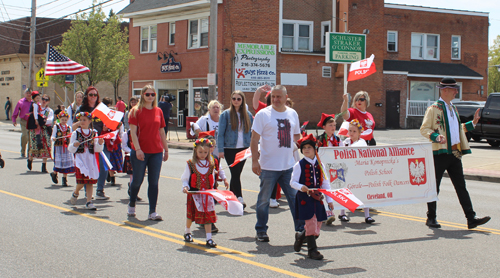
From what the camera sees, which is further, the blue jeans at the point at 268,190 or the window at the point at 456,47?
the window at the point at 456,47

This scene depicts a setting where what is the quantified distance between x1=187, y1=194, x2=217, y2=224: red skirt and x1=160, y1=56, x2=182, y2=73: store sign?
91.9 feet

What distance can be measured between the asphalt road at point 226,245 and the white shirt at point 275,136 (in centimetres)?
102

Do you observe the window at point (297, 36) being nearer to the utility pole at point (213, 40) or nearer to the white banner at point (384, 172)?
the utility pole at point (213, 40)

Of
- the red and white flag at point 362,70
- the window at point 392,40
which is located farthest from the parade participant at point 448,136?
the window at point 392,40

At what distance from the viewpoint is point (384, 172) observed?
8.30 meters

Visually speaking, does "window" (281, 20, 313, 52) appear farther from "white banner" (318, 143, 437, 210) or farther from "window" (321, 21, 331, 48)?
"white banner" (318, 143, 437, 210)

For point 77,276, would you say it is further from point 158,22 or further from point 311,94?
point 158,22

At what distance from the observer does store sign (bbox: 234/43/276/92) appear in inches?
1232

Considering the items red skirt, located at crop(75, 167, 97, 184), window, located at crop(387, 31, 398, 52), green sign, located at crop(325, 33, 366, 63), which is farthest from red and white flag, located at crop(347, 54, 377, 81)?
window, located at crop(387, 31, 398, 52)

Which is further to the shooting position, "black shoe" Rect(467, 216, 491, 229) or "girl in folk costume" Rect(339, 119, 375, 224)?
"girl in folk costume" Rect(339, 119, 375, 224)

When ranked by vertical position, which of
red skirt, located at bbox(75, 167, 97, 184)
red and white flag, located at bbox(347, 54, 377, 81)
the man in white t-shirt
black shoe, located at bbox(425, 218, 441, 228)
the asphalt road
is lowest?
the asphalt road

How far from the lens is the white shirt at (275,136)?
6.63m

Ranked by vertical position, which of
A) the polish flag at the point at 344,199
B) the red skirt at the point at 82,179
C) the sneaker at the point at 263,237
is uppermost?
the polish flag at the point at 344,199

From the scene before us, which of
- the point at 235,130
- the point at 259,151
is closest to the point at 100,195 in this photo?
the point at 235,130
